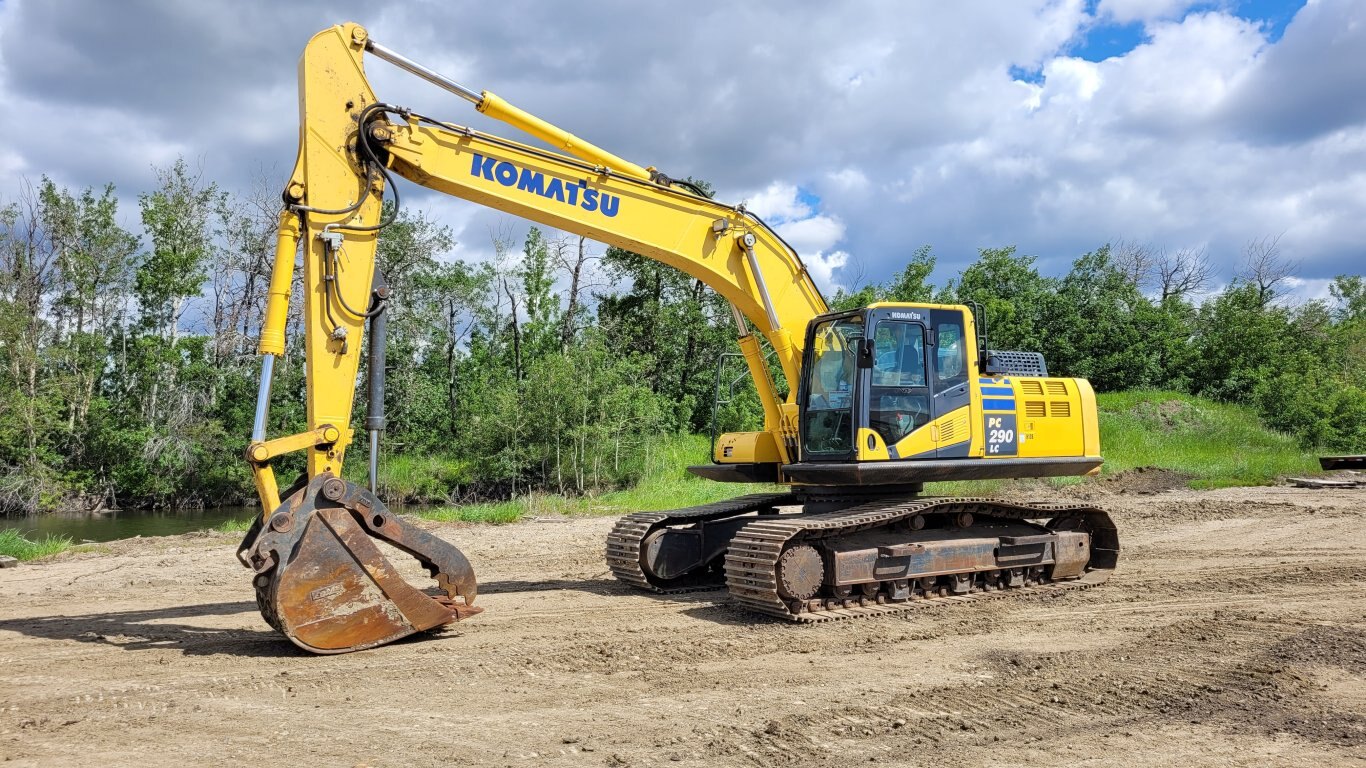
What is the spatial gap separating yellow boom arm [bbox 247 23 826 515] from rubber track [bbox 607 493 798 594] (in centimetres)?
94

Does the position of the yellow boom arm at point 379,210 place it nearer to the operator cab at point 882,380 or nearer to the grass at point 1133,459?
the operator cab at point 882,380

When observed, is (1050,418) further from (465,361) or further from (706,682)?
(465,361)

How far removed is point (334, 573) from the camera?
253 inches

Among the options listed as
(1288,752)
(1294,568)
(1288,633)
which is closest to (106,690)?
(1288,752)

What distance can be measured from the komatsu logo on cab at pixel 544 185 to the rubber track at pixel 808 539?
10.3 feet

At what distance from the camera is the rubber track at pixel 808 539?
7.86 meters

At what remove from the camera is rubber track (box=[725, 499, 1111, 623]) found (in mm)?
7859

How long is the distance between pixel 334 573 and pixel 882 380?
16.0ft

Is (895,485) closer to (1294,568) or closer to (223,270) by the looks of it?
(1294,568)

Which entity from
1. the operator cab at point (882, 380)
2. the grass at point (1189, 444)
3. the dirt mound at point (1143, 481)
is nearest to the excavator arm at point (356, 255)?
the operator cab at point (882, 380)

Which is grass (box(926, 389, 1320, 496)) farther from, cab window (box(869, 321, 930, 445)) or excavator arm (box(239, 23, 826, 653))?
excavator arm (box(239, 23, 826, 653))

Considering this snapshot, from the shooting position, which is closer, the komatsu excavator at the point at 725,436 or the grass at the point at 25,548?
the komatsu excavator at the point at 725,436

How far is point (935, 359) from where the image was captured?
28.7ft

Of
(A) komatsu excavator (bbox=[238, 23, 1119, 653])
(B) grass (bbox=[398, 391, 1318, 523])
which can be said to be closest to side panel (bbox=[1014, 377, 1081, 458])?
(A) komatsu excavator (bbox=[238, 23, 1119, 653])
